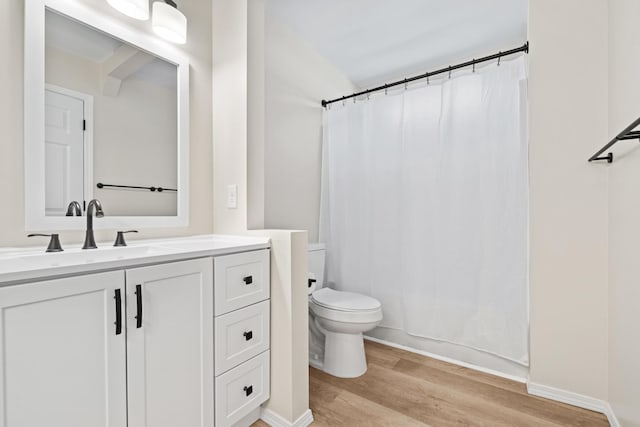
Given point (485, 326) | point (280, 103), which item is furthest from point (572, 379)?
point (280, 103)

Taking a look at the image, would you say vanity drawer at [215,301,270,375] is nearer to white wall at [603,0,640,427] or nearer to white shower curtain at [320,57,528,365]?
white shower curtain at [320,57,528,365]

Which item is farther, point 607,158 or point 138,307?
point 607,158

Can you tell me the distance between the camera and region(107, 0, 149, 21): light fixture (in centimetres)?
131

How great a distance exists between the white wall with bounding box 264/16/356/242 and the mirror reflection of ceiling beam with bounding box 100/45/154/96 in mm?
814

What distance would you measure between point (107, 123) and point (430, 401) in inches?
86.2

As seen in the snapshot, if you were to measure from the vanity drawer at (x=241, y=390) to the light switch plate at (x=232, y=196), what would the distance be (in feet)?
2.61

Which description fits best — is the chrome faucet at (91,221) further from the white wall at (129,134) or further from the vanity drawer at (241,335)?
the vanity drawer at (241,335)

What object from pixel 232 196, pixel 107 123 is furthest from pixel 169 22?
pixel 232 196

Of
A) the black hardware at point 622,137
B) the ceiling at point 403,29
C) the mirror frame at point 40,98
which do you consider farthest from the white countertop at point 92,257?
the ceiling at point 403,29

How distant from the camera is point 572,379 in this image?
157 centimetres

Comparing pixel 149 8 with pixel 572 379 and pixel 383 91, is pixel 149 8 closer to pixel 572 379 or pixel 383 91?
pixel 383 91

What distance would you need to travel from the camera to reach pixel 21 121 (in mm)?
1093

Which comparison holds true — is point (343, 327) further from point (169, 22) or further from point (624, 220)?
point (169, 22)

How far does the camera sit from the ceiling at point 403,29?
1967 millimetres
